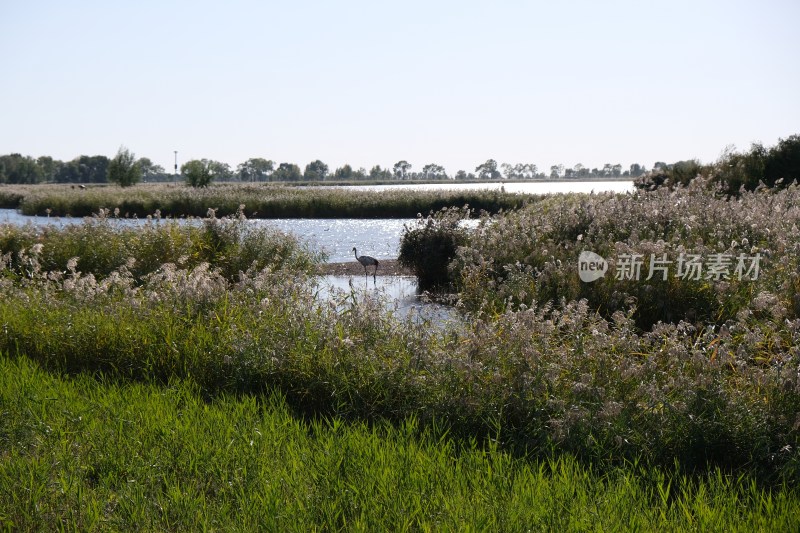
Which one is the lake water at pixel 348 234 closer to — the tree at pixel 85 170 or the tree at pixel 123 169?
the tree at pixel 123 169

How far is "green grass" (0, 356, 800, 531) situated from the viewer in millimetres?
3463

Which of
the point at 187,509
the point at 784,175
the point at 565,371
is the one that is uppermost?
the point at 784,175

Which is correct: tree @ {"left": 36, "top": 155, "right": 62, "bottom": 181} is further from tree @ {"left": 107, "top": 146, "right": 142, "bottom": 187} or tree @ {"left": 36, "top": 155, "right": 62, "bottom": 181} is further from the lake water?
the lake water

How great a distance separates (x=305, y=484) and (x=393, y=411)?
131 cm

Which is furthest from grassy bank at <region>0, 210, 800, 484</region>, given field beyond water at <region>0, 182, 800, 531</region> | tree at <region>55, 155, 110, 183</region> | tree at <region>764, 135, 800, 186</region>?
tree at <region>55, 155, 110, 183</region>

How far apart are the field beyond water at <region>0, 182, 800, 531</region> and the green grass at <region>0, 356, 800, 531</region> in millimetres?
14

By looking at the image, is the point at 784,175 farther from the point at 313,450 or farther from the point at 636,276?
the point at 313,450

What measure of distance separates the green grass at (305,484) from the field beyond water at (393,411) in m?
0.01

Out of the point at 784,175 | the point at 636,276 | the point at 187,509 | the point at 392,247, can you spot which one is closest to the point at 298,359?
the point at 187,509

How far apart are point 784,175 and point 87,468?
18124mm

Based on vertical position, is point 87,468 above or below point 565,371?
below

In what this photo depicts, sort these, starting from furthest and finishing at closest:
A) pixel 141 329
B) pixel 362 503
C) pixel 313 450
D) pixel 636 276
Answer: pixel 636 276 < pixel 141 329 < pixel 313 450 < pixel 362 503

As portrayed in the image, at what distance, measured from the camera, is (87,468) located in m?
4.16

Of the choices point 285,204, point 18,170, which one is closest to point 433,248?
point 285,204
